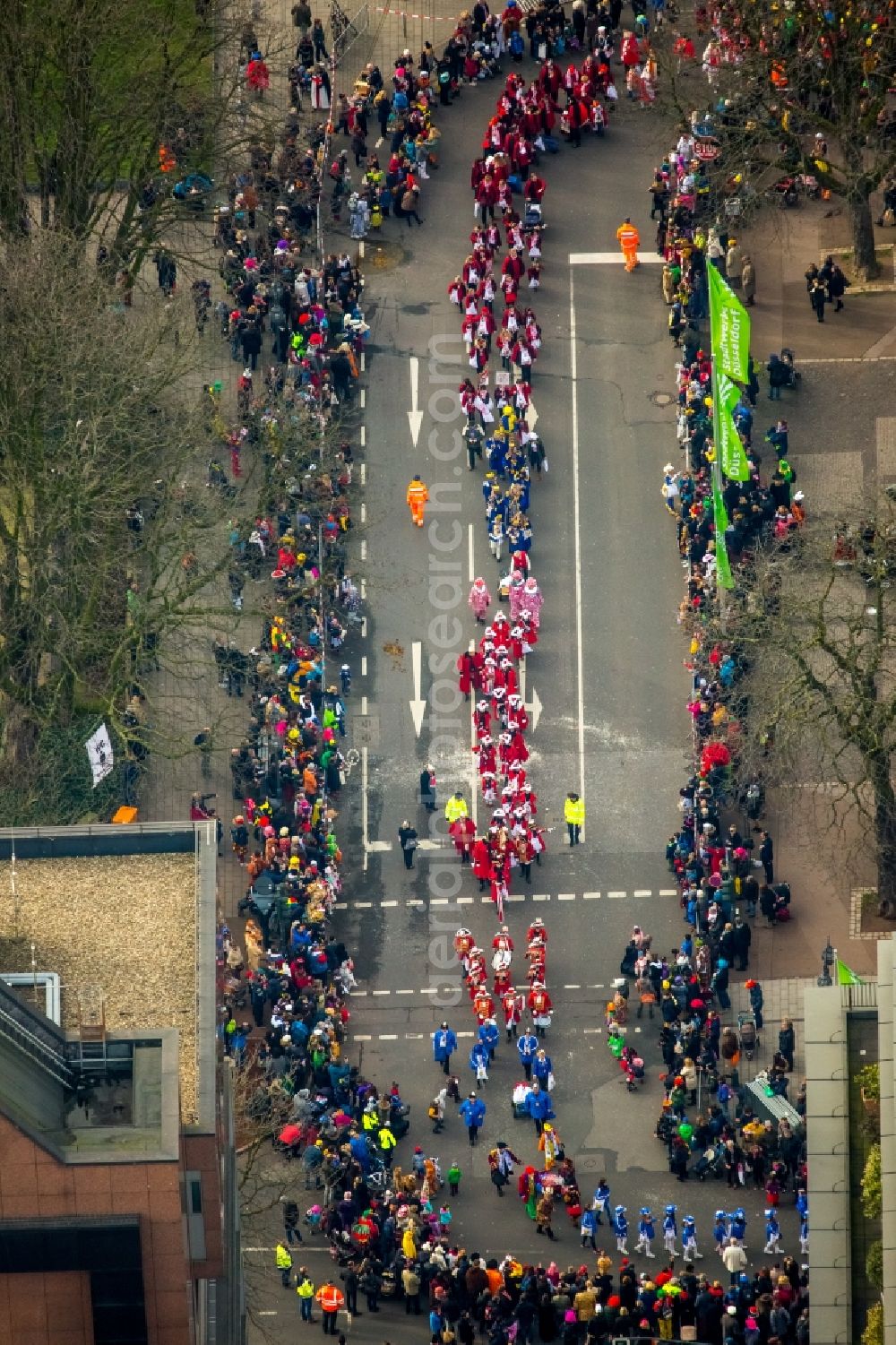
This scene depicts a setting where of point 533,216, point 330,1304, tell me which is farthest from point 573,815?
point 533,216

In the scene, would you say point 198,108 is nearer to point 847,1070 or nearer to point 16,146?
point 16,146

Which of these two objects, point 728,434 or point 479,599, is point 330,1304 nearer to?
point 479,599

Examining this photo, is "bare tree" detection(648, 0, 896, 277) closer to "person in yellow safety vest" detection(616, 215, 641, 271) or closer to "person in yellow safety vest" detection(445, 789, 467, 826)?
"person in yellow safety vest" detection(616, 215, 641, 271)

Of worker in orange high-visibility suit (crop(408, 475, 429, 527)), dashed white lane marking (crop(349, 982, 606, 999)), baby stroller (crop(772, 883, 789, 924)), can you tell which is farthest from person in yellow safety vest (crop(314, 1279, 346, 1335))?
worker in orange high-visibility suit (crop(408, 475, 429, 527))

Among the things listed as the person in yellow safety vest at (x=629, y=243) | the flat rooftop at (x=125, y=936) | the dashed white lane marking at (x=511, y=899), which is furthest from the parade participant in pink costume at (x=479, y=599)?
the flat rooftop at (x=125, y=936)

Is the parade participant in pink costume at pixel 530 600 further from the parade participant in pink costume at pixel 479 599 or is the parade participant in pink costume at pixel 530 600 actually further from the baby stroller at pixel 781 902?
the baby stroller at pixel 781 902

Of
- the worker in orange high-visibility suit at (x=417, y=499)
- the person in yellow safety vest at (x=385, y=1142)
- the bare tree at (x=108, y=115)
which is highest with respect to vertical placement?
the bare tree at (x=108, y=115)
